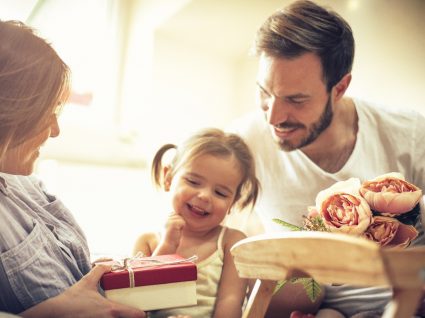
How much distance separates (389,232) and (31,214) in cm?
78

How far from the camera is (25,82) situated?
3.20 feet

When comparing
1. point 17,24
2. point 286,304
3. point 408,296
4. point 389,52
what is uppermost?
point 17,24

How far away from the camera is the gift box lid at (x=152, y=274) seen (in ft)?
3.33

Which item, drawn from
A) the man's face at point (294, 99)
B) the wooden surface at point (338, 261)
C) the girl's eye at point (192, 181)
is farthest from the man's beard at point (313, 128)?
the wooden surface at point (338, 261)

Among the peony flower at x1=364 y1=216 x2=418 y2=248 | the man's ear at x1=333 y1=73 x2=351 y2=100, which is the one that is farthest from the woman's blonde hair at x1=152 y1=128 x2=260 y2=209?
the peony flower at x1=364 y1=216 x2=418 y2=248

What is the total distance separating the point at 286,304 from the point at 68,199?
1298 millimetres

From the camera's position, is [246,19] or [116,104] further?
[116,104]

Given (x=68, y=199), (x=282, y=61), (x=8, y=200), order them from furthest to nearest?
(x=68, y=199) → (x=282, y=61) → (x=8, y=200)

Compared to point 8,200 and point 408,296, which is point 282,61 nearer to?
point 8,200

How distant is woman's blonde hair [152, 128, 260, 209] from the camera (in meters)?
1.48

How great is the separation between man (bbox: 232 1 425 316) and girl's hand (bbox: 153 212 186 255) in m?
0.40

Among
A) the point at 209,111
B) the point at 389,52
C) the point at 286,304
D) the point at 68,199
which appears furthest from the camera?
the point at 209,111

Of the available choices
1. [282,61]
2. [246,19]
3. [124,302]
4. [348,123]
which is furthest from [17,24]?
[246,19]

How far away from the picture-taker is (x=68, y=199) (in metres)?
2.24
